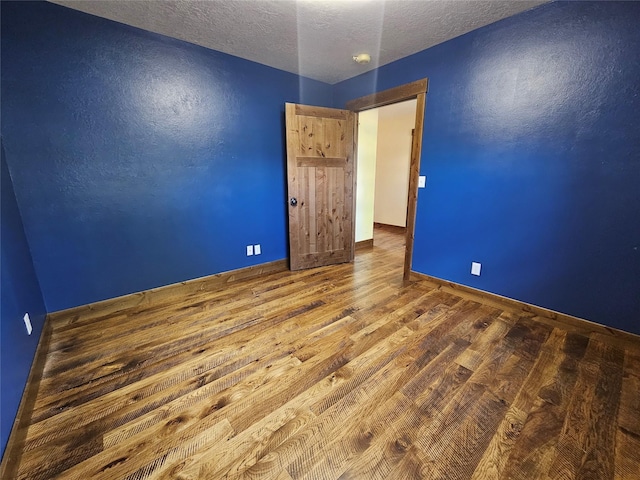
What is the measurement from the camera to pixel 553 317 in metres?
2.15

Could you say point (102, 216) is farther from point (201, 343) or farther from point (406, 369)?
point (406, 369)

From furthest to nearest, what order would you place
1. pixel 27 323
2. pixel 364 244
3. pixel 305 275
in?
1. pixel 364 244
2. pixel 305 275
3. pixel 27 323

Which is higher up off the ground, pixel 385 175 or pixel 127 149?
pixel 127 149

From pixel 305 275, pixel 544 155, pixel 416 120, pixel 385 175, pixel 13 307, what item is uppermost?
pixel 416 120

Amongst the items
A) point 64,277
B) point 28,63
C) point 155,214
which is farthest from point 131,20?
point 64,277

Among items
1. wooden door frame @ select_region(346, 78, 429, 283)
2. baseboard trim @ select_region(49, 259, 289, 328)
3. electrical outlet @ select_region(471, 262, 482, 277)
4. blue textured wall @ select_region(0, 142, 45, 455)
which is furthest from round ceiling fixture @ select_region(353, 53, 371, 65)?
blue textured wall @ select_region(0, 142, 45, 455)

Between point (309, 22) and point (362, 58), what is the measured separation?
Answer: 0.81 m

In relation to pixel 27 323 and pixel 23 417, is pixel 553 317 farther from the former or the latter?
pixel 27 323

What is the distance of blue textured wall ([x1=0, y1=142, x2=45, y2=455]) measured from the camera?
1217 millimetres

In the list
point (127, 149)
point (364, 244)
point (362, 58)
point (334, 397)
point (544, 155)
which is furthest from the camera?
point (364, 244)

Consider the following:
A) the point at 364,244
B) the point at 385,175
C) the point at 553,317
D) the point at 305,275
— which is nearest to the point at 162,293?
the point at 305,275

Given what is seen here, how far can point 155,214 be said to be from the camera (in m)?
2.51

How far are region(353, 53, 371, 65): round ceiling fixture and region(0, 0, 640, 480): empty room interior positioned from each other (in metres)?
0.08

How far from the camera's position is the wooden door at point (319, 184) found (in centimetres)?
314
